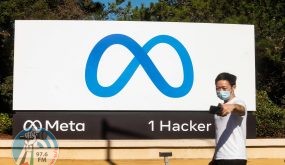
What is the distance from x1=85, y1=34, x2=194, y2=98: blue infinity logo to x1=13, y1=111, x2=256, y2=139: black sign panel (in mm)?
628

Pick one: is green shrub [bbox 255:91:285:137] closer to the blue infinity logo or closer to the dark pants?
the blue infinity logo

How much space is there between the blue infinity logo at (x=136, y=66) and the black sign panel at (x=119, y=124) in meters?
0.63

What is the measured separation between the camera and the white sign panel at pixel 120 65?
14.7 metres

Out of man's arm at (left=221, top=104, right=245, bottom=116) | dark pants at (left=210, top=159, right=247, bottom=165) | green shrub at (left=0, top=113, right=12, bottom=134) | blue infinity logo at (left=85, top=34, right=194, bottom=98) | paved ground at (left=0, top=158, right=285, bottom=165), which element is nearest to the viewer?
man's arm at (left=221, top=104, right=245, bottom=116)

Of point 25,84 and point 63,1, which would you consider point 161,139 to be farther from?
point 63,1

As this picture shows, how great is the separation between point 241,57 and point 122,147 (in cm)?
447

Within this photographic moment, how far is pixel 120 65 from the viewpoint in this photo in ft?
49.0

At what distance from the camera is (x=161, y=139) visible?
581 inches

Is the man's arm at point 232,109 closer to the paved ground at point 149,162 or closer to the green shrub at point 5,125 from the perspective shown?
the paved ground at point 149,162

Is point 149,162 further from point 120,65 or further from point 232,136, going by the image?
point 232,136

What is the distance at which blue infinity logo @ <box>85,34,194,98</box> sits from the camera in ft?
48.5

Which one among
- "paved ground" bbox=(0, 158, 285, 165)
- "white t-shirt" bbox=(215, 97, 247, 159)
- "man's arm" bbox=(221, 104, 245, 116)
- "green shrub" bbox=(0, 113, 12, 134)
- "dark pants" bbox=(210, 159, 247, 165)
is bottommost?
"paved ground" bbox=(0, 158, 285, 165)

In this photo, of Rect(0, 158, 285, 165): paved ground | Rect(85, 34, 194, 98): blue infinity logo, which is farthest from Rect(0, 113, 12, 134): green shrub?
Rect(85, 34, 194, 98): blue infinity logo

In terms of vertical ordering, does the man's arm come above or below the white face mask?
below
